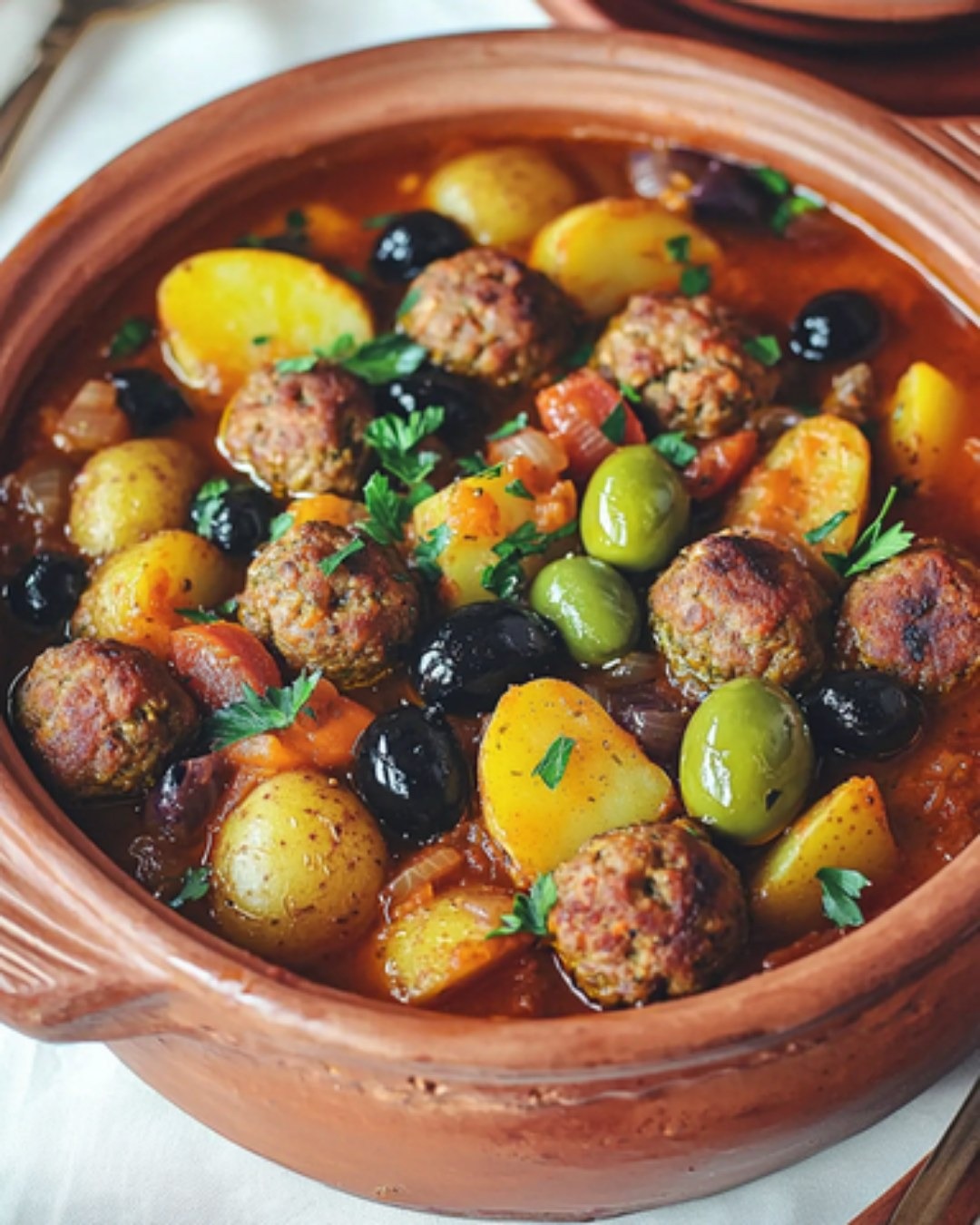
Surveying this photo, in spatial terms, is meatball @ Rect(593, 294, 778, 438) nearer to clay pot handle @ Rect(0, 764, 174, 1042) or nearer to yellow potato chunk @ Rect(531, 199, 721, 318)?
yellow potato chunk @ Rect(531, 199, 721, 318)

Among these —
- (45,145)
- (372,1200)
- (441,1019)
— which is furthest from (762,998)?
(45,145)

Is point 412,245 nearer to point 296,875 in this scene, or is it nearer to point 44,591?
point 44,591

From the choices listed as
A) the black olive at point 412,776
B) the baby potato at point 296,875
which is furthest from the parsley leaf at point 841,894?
the baby potato at point 296,875

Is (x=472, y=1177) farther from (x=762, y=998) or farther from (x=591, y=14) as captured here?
(x=591, y=14)

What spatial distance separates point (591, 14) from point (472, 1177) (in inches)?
108

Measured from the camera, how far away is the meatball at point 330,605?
2.68m

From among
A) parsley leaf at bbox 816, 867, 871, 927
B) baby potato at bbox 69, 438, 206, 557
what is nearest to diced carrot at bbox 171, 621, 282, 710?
baby potato at bbox 69, 438, 206, 557

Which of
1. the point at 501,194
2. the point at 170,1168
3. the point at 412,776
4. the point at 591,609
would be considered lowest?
the point at 170,1168

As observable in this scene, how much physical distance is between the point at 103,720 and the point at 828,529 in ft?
4.30

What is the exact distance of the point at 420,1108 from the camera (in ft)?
7.36

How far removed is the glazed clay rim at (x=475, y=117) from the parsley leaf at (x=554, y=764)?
45 cm

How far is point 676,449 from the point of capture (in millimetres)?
3031

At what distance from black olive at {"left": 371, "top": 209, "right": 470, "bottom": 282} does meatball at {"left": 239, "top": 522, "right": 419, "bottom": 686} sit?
865 millimetres

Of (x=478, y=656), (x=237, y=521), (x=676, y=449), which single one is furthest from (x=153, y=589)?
(x=676, y=449)
